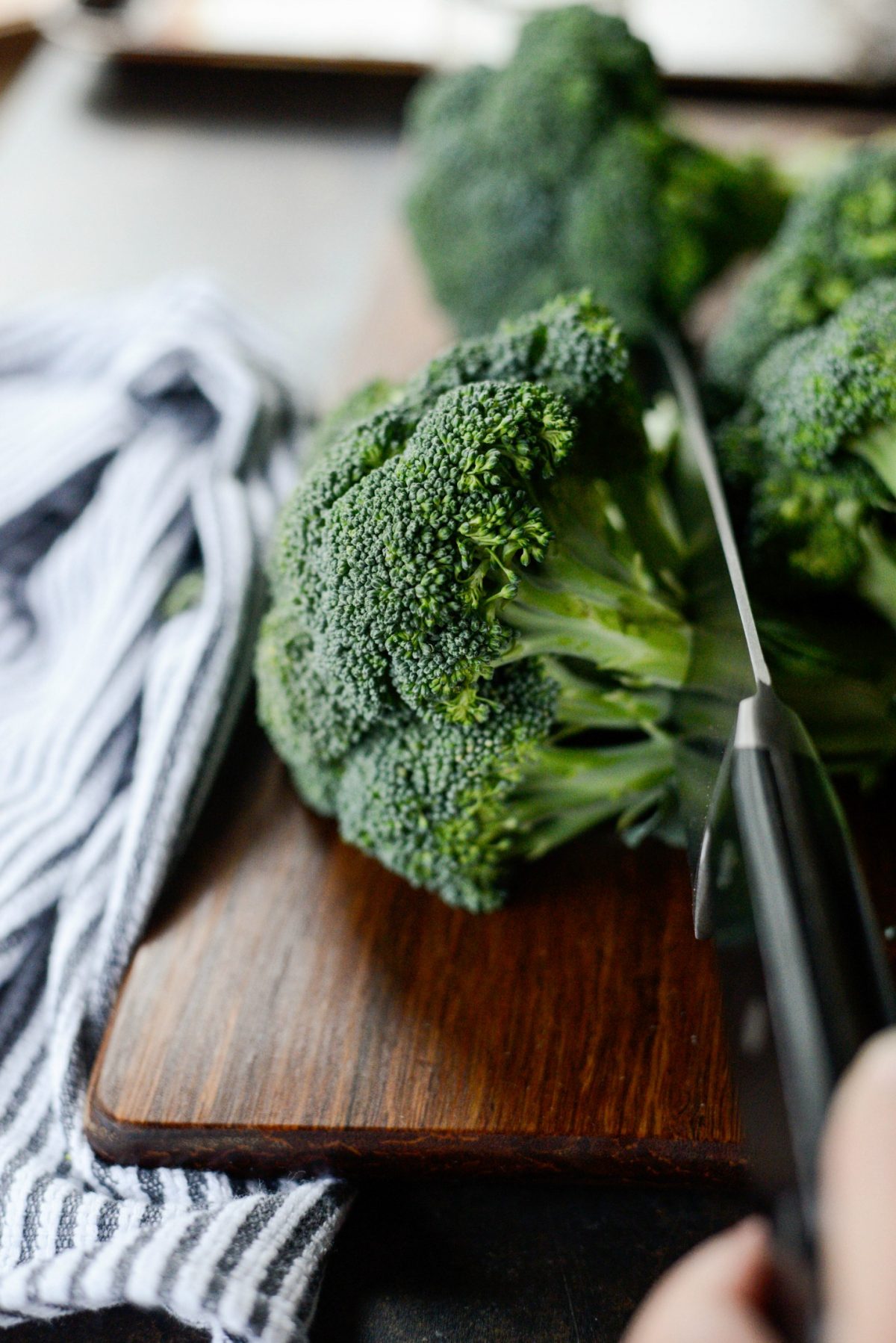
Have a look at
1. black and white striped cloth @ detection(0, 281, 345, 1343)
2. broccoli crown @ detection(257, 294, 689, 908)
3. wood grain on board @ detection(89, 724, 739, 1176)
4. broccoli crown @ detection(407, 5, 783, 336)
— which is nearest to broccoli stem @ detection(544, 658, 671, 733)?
broccoli crown @ detection(257, 294, 689, 908)

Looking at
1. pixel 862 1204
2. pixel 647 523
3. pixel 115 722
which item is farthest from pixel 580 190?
pixel 862 1204

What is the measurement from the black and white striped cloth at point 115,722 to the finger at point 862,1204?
1.19 ft

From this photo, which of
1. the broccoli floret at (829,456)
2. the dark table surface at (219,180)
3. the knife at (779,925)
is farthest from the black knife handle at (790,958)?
the dark table surface at (219,180)

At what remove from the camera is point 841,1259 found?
0.39m

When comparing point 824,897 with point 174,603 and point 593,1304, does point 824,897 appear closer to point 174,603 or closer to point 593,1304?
point 593,1304

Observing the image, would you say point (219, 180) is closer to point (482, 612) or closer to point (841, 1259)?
point (482, 612)

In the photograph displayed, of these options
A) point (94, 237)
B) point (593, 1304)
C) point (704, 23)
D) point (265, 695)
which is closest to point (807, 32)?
point (704, 23)

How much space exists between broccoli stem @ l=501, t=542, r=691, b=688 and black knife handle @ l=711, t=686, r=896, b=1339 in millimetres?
154

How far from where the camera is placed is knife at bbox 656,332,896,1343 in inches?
17.2

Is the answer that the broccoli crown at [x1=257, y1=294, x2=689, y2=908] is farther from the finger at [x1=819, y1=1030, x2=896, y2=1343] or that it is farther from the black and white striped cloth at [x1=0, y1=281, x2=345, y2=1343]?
the finger at [x1=819, y1=1030, x2=896, y2=1343]

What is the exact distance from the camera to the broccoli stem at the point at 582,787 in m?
0.77

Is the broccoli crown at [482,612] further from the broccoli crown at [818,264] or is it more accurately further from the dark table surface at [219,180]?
the dark table surface at [219,180]

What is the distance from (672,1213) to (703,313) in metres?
0.91

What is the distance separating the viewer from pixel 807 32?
1.60m
